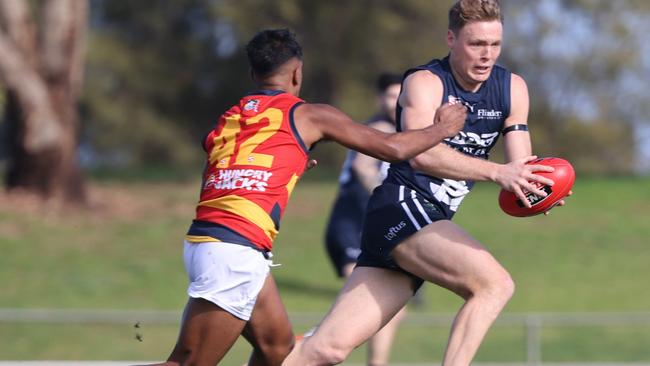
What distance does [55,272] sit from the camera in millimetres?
16250

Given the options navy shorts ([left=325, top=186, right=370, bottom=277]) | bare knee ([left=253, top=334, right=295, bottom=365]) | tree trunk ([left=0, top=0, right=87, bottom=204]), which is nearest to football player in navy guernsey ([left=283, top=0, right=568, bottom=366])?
bare knee ([left=253, top=334, right=295, bottom=365])

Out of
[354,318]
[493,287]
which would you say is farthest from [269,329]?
[493,287]

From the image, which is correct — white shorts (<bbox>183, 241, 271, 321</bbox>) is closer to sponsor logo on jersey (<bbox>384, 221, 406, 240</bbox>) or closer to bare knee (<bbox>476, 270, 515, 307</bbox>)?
sponsor logo on jersey (<bbox>384, 221, 406, 240</bbox>)

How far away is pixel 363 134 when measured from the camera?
18.3 ft

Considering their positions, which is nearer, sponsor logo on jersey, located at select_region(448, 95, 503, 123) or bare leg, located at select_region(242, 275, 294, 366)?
bare leg, located at select_region(242, 275, 294, 366)

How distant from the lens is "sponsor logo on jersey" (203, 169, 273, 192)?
547cm

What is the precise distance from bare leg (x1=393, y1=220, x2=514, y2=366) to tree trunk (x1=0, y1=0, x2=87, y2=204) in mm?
13282

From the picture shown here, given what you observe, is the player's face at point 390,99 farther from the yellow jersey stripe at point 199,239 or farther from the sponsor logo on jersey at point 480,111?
the yellow jersey stripe at point 199,239

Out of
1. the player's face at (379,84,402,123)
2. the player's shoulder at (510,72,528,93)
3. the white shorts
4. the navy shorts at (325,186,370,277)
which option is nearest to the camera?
the white shorts

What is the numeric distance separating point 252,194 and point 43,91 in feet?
44.1

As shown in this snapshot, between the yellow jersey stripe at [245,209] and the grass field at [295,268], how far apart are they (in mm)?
6471

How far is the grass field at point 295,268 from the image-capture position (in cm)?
1337

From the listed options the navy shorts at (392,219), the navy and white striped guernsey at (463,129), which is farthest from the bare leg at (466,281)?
the navy and white striped guernsey at (463,129)

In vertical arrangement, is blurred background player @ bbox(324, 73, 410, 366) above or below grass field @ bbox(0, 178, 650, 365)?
above
